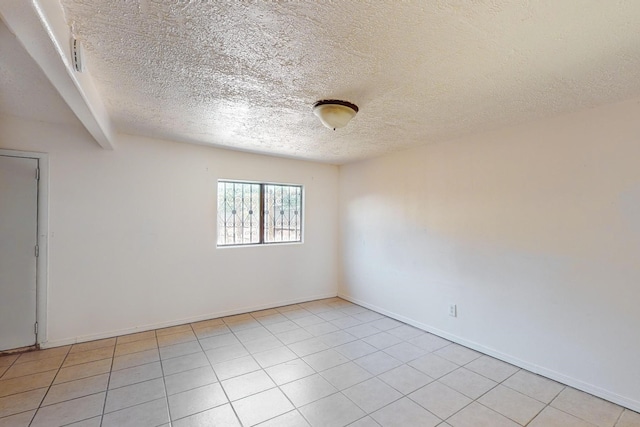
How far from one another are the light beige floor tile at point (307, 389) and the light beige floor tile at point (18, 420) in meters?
1.64

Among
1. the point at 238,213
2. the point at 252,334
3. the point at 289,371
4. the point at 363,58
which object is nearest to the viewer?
the point at 363,58

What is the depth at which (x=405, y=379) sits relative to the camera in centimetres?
238

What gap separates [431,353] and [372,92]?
2511mm

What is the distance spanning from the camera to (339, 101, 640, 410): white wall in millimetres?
2109

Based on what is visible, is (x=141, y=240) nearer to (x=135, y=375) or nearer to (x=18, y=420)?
(x=135, y=375)

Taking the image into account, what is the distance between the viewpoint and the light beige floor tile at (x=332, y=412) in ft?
6.15

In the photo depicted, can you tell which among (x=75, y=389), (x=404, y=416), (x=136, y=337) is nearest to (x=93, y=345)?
(x=136, y=337)

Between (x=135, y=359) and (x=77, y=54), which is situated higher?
(x=77, y=54)

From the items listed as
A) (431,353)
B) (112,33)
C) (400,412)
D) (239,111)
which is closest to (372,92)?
(239,111)

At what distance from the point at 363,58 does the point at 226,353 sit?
2783mm

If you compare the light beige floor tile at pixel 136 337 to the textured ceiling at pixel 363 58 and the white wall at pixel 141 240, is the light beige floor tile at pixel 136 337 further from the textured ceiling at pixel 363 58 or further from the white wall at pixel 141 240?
the textured ceiling at pixel 363 58

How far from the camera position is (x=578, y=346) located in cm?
228

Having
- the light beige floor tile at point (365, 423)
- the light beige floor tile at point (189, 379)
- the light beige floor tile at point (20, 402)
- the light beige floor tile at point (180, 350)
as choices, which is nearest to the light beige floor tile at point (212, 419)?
the light beige floor tile at point (189, 379)

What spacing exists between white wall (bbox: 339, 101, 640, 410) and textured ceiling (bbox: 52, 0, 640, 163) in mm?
352
